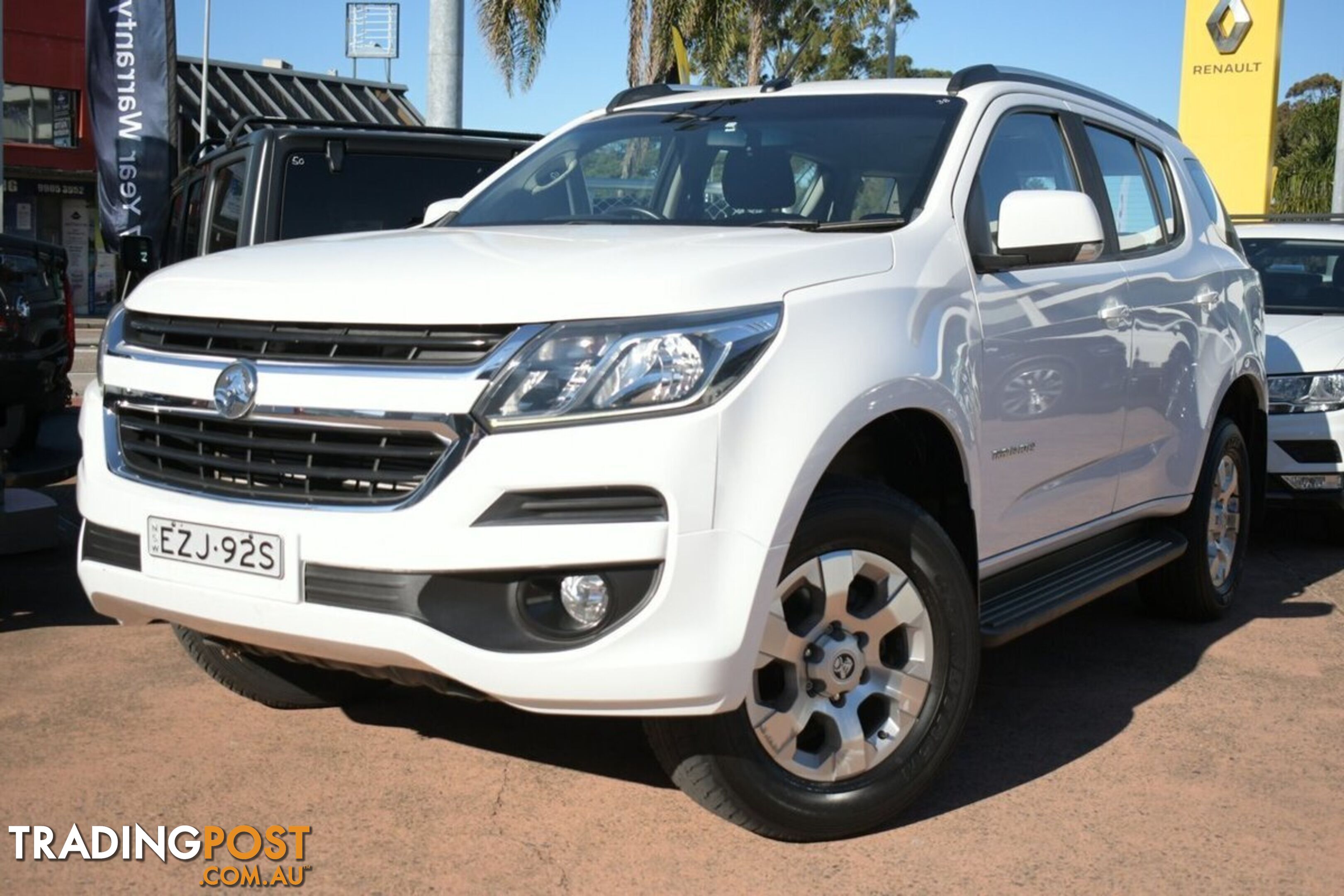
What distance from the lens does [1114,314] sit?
4.71 m

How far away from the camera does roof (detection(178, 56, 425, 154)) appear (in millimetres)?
37844

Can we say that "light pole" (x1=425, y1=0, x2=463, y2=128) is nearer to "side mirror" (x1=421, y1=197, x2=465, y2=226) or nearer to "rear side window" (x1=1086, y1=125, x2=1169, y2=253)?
"side mirror" (x1=421, y1=197, x2=465, y2=226)

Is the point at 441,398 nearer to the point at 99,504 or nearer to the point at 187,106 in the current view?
the point at 99,504

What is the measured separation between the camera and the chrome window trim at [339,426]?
3.09 metres

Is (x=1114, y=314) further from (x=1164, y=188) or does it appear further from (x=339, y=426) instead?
(x=339, y=426)

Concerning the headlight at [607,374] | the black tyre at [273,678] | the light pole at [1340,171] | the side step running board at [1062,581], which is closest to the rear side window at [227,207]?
the black tyre at [273,678]

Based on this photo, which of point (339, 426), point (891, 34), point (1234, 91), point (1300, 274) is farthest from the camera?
point (891, 34)

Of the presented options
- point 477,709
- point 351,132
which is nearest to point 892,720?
point 477,709

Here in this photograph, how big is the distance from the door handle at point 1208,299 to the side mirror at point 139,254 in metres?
4.74

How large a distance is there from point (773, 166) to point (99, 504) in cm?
209

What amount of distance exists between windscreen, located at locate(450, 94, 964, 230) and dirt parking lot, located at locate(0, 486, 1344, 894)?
1.52 metres


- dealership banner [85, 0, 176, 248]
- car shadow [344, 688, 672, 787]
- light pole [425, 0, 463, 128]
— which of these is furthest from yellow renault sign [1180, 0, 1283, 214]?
car shadow [344, 688, 672, 787]

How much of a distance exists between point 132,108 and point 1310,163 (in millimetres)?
30952

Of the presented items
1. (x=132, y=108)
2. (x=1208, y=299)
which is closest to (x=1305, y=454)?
(x=1208, y=299)
